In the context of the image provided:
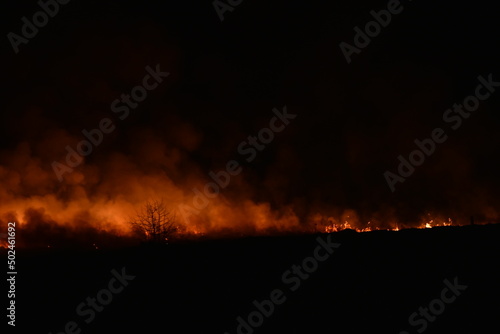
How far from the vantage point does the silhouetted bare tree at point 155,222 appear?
27.5 m

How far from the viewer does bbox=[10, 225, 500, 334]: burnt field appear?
46.8 feet

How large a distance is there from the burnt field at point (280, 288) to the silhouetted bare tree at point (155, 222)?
727 cm

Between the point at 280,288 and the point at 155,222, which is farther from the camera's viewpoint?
the point at 155,222

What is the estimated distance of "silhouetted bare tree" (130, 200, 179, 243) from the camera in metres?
27.5

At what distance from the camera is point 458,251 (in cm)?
1770

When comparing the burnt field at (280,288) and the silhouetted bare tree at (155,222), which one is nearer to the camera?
the burnt field at (280,288)

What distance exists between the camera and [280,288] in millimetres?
16172

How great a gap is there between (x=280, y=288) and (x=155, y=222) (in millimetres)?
13117

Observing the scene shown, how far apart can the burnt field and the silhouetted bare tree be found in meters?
7.27

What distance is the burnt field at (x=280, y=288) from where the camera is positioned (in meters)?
14.3

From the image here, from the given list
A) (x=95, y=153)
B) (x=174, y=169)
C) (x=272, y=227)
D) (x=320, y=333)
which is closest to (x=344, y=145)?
(x=272, y=227)

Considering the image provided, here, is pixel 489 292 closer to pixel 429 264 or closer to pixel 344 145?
pixel 429 264

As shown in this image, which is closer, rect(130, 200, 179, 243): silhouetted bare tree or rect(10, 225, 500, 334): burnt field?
rect(10, 225, 500, 334): burnt field

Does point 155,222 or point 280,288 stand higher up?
point 280,288
